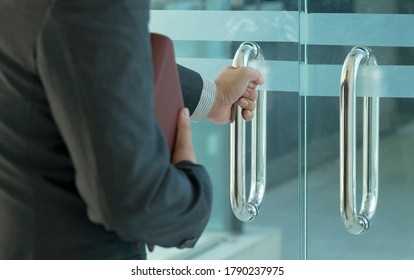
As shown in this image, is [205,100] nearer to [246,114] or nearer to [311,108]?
[246,114]

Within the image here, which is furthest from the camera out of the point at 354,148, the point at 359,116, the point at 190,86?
the point at 359,116

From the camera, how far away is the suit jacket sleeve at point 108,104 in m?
1.05

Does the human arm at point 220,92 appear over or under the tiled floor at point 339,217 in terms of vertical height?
over

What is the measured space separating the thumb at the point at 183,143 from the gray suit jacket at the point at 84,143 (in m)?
0.02

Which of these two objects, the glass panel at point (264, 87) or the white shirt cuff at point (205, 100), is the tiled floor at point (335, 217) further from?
the white shirt cuff at point (205, 100)

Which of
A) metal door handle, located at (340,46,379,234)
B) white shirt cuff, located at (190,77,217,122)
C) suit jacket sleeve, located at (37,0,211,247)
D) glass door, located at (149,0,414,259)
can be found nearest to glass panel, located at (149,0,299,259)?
glass door, located at (149,0,414,259)

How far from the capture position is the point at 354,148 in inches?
76.7

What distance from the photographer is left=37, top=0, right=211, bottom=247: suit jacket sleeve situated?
1050mm

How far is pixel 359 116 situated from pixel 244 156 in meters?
0.30

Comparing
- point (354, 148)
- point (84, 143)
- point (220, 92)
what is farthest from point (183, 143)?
point (354, 148)

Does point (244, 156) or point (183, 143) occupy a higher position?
point (183, 143)

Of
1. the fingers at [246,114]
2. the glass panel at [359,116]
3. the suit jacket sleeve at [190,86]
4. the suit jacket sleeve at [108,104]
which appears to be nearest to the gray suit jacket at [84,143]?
the suit jacket sleeve at [108,104]

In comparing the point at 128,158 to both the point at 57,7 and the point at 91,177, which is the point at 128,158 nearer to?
the point at 91,177
